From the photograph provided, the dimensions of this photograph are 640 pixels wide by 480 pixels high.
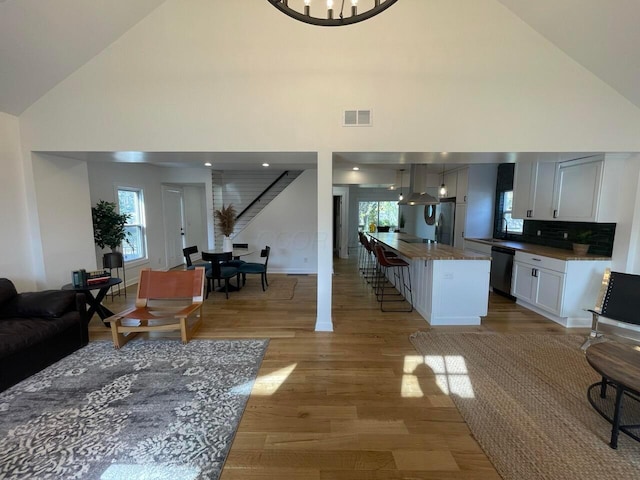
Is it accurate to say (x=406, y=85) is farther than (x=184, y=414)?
Yes

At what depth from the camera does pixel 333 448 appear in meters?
1.72

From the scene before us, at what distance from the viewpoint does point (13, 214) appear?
3.11m

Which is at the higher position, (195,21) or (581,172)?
(195,21)

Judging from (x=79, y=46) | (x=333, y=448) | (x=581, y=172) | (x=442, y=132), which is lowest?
(x=333, y=448)

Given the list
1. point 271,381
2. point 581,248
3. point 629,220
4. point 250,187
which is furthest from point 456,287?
point 250,187

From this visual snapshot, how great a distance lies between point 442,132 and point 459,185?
312cm

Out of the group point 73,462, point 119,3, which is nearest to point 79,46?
point 119,3

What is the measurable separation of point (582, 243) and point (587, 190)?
2.49ft

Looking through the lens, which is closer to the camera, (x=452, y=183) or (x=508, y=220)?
(x=508, y=220)

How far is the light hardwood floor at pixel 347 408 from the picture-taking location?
160 cm

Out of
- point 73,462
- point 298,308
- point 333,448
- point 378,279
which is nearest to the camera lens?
point 73,462

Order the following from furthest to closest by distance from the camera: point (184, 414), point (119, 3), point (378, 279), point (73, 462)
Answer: point (378, 279)
point (119, 3)
point (184, 414)
point (73, 462)

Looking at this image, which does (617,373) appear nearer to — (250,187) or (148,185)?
(250,187)

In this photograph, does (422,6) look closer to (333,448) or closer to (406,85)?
(406,85)
